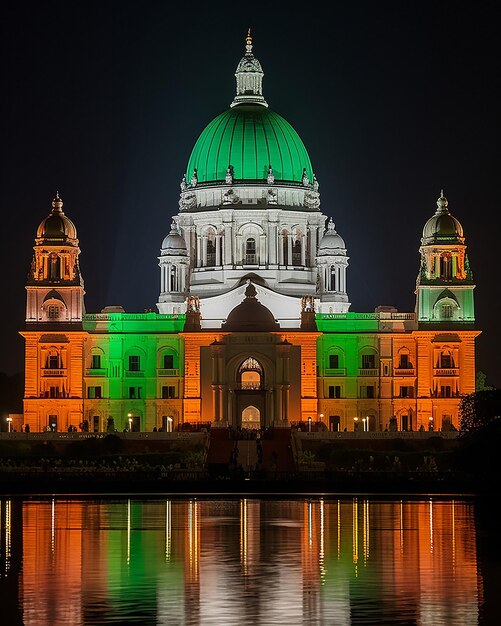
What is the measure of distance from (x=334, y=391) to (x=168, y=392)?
35.9 feet

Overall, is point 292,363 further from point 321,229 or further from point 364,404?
point 321,229

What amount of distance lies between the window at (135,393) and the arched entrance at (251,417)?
6931 mm

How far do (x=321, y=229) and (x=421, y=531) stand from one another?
74.3 meters

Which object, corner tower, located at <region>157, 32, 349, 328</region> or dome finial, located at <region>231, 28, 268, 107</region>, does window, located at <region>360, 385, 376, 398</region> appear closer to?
corner tower, located at <region>157, 32, 349, 328</region>

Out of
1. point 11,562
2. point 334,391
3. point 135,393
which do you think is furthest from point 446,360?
point 11,562

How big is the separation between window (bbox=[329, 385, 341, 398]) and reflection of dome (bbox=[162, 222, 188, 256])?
1574cm

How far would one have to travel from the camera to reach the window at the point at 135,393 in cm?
11480

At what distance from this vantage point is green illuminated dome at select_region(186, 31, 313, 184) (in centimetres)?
12375

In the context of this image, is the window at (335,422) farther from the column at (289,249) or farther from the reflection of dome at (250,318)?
the column at (289,249)

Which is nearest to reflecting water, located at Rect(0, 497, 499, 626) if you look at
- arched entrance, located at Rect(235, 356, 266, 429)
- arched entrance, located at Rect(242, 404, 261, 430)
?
arched entrance, located at Rect(235, 356, 266, 429)

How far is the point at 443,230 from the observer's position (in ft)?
379

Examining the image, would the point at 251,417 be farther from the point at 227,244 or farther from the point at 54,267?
the point at 54,267

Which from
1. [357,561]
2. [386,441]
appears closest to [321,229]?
[386,441]

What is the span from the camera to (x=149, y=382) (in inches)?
4523
